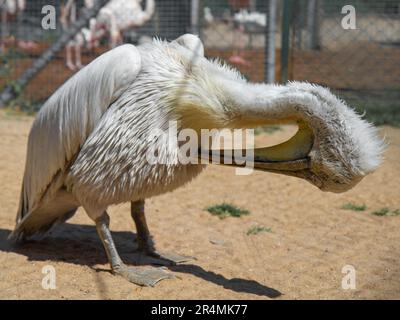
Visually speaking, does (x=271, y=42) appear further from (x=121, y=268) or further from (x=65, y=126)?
(x=121, y=268)

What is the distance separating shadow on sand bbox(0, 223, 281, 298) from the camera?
13.9 ft

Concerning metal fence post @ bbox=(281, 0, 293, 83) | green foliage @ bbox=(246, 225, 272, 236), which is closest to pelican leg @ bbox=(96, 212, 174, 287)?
green foliage @ bbox=(246, 225, 272, 236)

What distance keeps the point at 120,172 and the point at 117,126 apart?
28 centimetres

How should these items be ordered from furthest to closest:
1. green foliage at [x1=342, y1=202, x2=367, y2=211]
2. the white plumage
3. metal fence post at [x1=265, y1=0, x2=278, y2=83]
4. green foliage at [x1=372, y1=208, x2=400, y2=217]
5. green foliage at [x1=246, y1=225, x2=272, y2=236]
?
the white plumage
metal fence post at [x1=265, y1=0, x2=278, y2=83]
green foliage at [x1=342, y1=202, x2=367, y2=211]
green foliage at [x1=372, y1=208, x2=400, y2=217]
green foliage at [x1=246, y1=225, x2=272, y2=236]

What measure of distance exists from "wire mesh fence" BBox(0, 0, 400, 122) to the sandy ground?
130 inches

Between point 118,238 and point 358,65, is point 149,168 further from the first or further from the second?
point 358,65

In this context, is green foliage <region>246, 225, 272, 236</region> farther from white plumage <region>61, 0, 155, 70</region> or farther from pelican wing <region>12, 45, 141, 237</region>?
white plumage <region>61, 0, 155, 70</region>

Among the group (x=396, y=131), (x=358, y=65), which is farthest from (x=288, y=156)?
(x=358, y=65)

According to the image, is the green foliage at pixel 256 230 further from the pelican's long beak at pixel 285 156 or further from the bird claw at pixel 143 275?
the pelican's long beak at pixel 285 156

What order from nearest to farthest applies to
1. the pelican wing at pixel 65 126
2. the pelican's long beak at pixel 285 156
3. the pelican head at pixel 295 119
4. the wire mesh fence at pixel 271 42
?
the pelican head at pixel 295 119 → the pelican's long beak at pixel 285 156 → the pelican wing at pixel 65 126 → the wire mesh fence at pixel 271 42

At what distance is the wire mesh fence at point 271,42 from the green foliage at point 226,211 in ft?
13.0

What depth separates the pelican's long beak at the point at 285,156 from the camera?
3.75m

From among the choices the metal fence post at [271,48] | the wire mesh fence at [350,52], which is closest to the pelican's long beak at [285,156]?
the metal fence post at [271,48]

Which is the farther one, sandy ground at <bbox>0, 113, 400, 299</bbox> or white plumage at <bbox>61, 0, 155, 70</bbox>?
white plumage at <bbox>61, 0, 155, 70</bbox>
